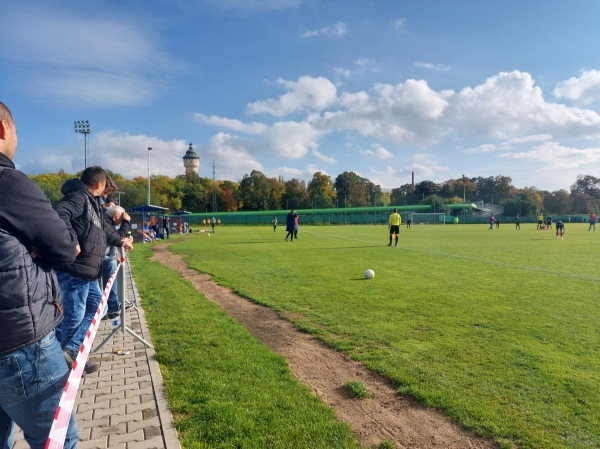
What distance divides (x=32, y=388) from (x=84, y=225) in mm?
2417

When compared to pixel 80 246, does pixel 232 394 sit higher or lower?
lower

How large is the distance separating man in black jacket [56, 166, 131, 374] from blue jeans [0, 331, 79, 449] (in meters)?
2.04

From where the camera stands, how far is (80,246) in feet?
13.4

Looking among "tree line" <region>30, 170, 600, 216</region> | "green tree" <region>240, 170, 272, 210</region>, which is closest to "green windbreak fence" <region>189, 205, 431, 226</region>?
"tree line" <region>30, 170, 600, 216</region>

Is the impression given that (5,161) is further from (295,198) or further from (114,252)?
(295,198)

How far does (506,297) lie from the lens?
A: 26.5 ft

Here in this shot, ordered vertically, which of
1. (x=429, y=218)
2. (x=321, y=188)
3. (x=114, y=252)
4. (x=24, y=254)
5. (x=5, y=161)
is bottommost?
(x=429, y=218)

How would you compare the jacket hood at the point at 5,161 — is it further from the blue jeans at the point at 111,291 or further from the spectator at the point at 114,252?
the blue jeans at the point at 111,291

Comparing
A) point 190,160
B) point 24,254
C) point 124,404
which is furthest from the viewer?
point 190,160

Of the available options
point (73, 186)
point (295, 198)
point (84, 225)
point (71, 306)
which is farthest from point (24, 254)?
point (295, 198)

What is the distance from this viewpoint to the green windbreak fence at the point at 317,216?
2749 inches

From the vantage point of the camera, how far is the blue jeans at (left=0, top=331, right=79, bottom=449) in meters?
1.91

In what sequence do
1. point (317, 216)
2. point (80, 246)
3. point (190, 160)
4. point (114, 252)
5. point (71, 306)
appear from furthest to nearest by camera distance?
1. point (190, 160)
2. point (317, 216)
3. point (114, 252)
4. point (71, 306)
5. point (80, 246)

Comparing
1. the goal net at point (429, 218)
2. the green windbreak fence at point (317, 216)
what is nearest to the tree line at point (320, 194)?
the goal net at point (429, 218)
